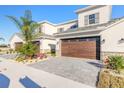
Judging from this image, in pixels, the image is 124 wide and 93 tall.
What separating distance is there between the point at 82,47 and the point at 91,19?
5119 mm

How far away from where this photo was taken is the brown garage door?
41.7 feet

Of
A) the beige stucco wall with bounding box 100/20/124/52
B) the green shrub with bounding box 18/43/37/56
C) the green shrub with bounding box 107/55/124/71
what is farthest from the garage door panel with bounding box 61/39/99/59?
the green shrub with bounding box 107/55/124/71

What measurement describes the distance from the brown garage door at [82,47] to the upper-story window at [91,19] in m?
3.90

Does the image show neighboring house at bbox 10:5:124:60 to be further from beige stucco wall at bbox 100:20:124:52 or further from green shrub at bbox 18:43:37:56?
green shrub at bbox 18:43:37:56

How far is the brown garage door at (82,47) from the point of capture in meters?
12.7

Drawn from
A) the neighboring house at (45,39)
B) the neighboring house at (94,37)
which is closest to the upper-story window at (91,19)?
the neighboring house at (94,37)

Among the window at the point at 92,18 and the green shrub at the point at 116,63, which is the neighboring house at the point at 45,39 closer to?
the window at the point at 92,18

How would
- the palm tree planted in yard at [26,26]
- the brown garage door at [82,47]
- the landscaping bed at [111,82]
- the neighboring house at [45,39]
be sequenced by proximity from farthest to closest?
the neighboring house at [45,39]
the palm tree planted in yard at [26,26]
the brown garage door at [82,47]
the landscaping bed at [111,82]

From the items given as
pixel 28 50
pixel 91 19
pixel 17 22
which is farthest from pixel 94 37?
pixel 17 22

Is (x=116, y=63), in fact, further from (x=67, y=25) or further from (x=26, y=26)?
(x=67, y=25)

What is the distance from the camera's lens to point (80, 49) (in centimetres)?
1403

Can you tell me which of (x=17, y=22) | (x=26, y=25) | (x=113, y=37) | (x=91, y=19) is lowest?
(x=113, y=37)
